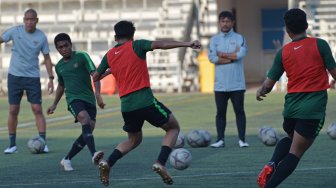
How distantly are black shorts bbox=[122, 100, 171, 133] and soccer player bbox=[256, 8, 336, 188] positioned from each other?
171 centimetres

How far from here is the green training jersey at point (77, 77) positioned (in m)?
12.8

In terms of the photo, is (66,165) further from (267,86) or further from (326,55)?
(326,55)

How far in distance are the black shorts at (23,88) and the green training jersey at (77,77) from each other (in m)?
2.40

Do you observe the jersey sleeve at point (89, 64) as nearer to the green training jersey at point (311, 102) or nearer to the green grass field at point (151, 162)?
the green grass field at point (151, 162)

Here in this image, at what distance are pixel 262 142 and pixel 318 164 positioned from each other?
2.99 m

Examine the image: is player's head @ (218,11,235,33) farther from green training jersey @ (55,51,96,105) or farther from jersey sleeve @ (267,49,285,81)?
jersey sleeve @ (267,49,285,81)

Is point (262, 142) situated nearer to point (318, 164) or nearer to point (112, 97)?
point (318, 164)

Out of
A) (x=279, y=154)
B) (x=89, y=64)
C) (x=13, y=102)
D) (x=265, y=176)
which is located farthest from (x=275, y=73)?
(x=13, y=102)

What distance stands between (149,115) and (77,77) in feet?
7.91

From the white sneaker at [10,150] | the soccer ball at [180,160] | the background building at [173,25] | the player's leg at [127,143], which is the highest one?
the player's leg at [127,143]

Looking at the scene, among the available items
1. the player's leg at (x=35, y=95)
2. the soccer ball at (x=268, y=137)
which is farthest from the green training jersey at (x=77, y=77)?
the soccer ball at (x=268, y=137)

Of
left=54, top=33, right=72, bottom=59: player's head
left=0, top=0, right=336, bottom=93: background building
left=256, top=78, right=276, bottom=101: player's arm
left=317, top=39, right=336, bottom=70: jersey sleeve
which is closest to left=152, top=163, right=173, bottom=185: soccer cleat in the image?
left=256, top=78, right=276, bottom=101: player's arm

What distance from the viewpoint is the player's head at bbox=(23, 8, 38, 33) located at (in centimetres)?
1498

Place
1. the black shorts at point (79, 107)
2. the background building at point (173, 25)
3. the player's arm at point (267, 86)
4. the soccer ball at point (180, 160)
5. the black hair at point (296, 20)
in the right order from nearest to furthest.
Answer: the black hair at point (296, 20), the player's arm at point (267, 86), the soccer ball at point (180, 160), the black shorts at point (79, 107), the background building at point (173, 25)
